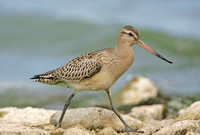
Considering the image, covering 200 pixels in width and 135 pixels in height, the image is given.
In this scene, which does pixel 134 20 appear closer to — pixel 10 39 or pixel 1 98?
pixel 10 39

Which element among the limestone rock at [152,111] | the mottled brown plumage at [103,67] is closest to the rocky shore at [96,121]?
the limestone rock at [152,111]

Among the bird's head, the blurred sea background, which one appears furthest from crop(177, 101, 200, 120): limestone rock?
the blurred sea background

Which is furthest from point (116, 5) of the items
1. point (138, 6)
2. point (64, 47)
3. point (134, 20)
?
point (64, 47)

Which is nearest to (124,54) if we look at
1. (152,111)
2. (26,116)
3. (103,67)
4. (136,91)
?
(103,67)

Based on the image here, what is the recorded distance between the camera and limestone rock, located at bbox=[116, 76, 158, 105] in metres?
13.0

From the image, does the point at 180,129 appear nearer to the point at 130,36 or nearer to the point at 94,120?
the point at 94,120

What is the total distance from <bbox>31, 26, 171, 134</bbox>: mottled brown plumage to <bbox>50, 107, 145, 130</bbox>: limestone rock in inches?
9.7

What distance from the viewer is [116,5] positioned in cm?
3600

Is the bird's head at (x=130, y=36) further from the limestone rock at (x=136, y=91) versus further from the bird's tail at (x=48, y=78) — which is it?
the limestone rock at (x=136, y=91)

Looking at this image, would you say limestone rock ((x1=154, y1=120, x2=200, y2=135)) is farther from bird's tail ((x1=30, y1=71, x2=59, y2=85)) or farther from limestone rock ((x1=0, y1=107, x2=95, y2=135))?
bird's tail ((x1=30, y1=71, x2=59, y2=85))

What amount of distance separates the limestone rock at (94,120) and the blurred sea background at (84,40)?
6360mm

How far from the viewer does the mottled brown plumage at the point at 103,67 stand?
7.63 m

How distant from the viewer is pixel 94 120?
7.84 metres

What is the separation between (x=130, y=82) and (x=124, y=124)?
5.93 meters
